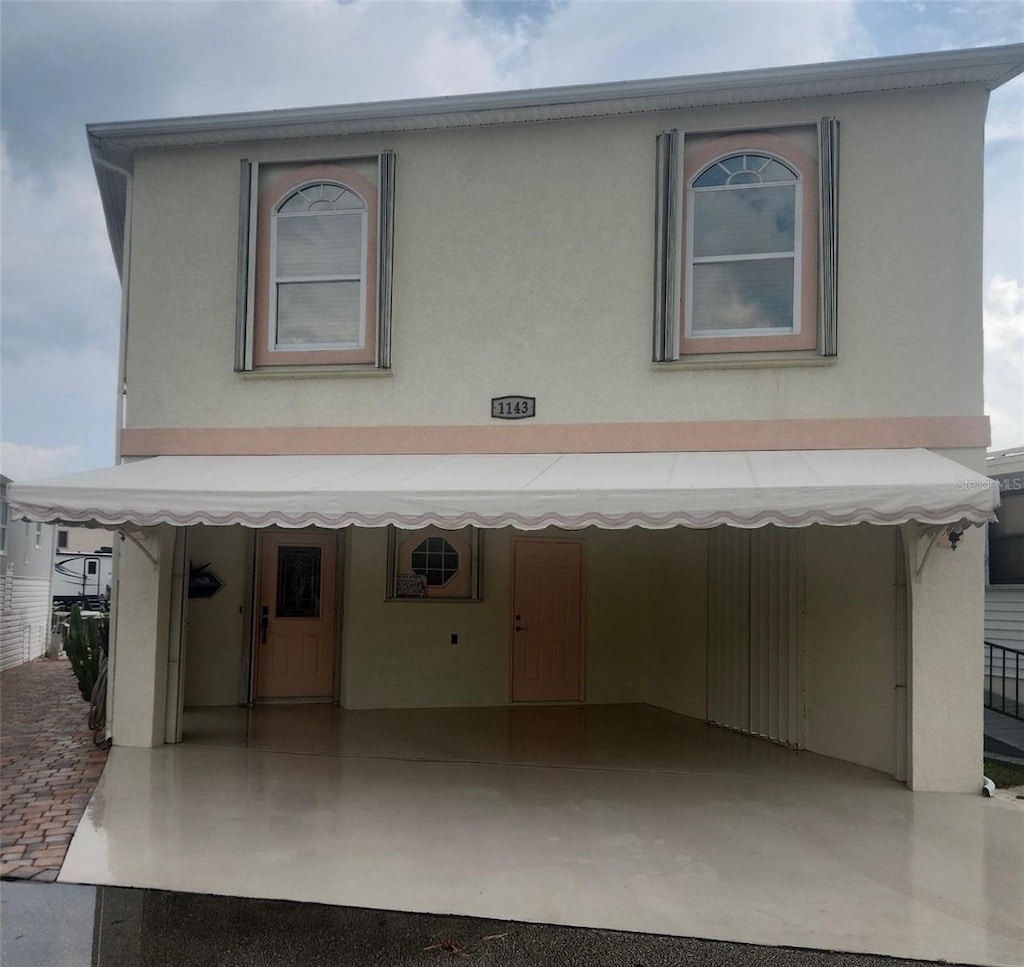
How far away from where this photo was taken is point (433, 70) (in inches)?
477

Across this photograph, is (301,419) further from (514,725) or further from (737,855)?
(737,855)

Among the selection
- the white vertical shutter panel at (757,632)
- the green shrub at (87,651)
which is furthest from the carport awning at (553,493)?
the green shrub at (87,651)

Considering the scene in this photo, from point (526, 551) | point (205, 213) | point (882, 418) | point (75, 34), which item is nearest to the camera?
point (882, 418)

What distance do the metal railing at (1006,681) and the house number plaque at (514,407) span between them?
31.8 ft

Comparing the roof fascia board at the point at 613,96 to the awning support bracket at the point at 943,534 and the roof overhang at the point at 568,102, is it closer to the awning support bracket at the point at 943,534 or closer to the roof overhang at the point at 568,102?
the roof overhang at the point at 568,102

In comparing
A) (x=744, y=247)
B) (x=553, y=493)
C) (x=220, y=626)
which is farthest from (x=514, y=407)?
(x=220, y=626)

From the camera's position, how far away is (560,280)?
9867mm

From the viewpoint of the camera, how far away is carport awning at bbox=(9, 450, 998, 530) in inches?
273

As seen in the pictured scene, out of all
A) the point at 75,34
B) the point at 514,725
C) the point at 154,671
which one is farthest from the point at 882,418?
the point at 75,34

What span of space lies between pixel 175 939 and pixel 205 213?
8426mm

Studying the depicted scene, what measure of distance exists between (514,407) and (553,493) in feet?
8.86

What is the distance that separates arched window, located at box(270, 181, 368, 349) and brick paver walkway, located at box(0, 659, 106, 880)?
5345 mm

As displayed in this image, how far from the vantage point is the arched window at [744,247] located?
31.5 ft

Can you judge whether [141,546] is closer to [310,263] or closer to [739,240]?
[310,263]
